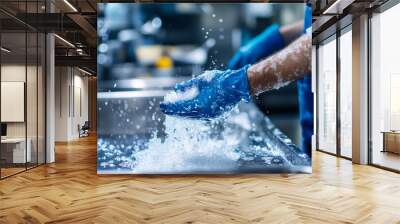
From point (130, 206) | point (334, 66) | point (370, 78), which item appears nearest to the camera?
point (130, 206)

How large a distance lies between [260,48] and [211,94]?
1.11 m

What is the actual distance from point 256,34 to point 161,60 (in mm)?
1633

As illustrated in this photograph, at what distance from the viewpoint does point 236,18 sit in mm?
6332

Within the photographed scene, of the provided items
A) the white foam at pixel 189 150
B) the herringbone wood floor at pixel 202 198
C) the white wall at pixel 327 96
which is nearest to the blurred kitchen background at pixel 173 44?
the white foam at pixel 189 150

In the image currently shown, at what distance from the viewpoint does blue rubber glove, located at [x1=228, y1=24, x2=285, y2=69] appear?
620cm

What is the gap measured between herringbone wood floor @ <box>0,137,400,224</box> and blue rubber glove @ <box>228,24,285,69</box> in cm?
190

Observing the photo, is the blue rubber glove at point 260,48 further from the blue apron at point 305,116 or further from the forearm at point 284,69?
the blue apron at point 305,116

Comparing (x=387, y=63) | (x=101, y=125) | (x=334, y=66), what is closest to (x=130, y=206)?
(x=101, y=125)

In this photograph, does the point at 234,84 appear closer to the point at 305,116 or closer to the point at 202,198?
the point at 305,116

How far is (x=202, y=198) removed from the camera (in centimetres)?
464

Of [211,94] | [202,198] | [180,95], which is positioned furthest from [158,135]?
[202,198]

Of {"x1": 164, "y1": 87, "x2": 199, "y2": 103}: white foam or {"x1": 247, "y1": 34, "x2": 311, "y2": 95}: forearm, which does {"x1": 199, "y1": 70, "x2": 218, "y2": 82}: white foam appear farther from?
{"x1": 247, "y1": 34, "x2": 311, "y2": 95}: forearm

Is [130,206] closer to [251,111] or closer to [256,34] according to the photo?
[251,111]

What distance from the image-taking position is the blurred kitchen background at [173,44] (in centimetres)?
626
